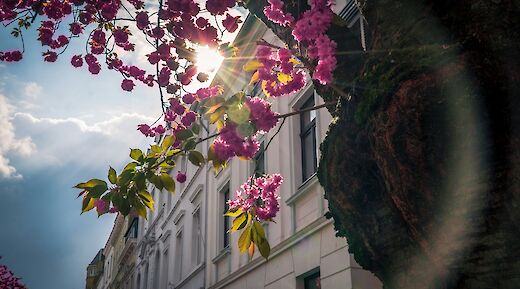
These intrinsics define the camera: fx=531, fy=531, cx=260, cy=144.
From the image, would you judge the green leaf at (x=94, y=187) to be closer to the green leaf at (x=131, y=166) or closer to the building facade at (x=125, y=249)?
the green leaf at (x=131, y=166)

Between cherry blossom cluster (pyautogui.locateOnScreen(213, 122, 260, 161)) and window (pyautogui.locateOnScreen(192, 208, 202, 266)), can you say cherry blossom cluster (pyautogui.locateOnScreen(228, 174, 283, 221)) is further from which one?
window (pyautogui.locateOnScreen(192, 208, 202, 266))

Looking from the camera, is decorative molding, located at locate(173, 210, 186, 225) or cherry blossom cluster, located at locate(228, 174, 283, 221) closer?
cherry blossom cluster, located at locate(228, 174, 283, 221)

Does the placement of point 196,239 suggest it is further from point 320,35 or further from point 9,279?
point 320,35

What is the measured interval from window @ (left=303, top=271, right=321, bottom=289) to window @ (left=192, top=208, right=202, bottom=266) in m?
7.89

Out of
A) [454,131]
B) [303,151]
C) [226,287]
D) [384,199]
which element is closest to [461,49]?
[454,131]

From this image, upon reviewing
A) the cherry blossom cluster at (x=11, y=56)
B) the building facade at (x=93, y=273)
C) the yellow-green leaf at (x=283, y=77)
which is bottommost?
the yellow-green leaf at (x=283, y=77)

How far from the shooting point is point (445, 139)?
209 cm

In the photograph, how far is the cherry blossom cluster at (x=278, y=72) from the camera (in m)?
3.90

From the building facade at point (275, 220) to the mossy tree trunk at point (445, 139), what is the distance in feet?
5.65

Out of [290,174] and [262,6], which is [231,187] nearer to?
[290,174]

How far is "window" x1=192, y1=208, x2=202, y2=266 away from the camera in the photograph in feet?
54.2

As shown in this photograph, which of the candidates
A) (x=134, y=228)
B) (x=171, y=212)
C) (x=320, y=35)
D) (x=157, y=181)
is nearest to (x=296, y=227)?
(x=157, y=181)

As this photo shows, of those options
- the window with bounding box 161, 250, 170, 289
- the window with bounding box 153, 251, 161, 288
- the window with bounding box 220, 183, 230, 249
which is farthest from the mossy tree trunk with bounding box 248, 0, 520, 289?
the window with bounding box 153, 251, 161, 288

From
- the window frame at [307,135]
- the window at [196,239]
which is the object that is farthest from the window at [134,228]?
the window frame at [307,135]
